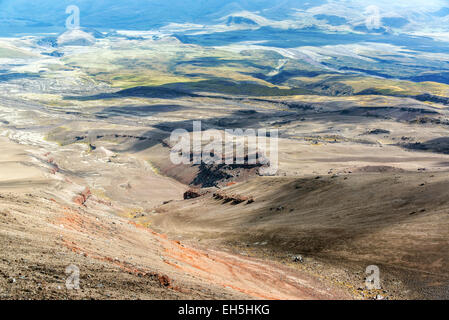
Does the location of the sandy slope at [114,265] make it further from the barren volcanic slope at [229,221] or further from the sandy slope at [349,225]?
the sandy slope at [349,225]

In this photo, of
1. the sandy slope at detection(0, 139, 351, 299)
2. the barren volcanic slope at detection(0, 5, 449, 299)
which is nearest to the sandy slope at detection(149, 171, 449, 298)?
the barren volcanic slope at detection(0, 5, 449, 299)

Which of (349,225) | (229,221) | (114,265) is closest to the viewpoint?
(114,265)

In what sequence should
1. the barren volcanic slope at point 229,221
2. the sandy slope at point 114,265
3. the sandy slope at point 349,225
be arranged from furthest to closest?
the sandy slope at point 349,225
the barren volcanic slope at point 229,221
the sandy slope at point 114,265

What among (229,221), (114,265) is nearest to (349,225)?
(229,221)

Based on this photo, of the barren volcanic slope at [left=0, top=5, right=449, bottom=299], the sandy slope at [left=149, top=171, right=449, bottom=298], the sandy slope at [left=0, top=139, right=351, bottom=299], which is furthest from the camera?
the sandy slope at [left=149, top=171, right=449, bottom=298]

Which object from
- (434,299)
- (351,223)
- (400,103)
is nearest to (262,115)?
(400,103)

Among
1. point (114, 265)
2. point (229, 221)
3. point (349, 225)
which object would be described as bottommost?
point (229, 221)

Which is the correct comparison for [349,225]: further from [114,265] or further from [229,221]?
[114,265]

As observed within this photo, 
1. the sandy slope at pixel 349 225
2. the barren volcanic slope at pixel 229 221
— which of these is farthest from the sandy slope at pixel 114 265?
the sandy slope at pixel 349 225

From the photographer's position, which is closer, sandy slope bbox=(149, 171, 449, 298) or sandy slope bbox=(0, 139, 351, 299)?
sandy slope bbox=(0, 139, 351, 299)

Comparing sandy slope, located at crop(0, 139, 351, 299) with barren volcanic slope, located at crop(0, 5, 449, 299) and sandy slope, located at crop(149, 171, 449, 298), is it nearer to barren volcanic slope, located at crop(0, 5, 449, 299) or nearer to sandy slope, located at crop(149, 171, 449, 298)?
barren volcanic slope, located at crop(0, 5, 449, 299)

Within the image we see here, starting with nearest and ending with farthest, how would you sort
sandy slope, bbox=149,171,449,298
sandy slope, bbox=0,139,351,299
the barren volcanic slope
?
sandy slope, bbox=0,139,351,299
the barren volcanic slope
sandy slope, bbox=149,171,449,298
